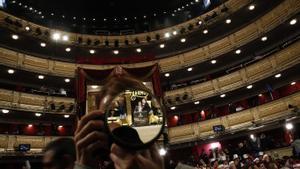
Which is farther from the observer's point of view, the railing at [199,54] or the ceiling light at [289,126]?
the railing at [199,54]

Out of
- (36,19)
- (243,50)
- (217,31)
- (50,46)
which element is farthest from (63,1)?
(243,50)

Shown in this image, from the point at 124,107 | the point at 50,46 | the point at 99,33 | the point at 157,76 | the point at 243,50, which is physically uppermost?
the point at 99,33

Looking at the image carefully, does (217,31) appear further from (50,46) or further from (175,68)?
(50,46)

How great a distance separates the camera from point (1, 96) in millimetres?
18516

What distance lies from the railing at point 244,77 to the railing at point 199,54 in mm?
1833

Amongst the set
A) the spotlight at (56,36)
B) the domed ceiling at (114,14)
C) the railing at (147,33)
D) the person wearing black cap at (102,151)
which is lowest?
the person wearing black cap at (102,151)

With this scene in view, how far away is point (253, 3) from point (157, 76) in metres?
8.40

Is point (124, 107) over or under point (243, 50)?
under

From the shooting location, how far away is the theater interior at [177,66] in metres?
18.5

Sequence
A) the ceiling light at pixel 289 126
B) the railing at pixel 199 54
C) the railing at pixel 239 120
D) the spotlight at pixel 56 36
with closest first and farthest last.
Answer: the ceiling light at pixel 289 126, the railing at pixel 239 120, the railing at pixel 199 54, the spotlight at pixel 56 36

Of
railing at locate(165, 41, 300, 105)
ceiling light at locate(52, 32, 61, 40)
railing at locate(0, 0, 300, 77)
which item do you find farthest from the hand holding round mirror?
ceiling light at locate(52, 32, 61, 40)

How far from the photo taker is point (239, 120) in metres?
19.9

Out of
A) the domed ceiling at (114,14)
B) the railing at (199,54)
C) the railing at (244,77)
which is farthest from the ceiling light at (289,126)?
the domed ceiling at (114,14)

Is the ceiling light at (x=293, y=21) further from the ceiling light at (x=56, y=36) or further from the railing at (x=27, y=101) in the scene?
the ceiling light at (x=56, y=36)
